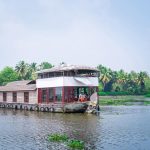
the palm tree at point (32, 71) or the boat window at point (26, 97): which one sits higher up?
the palm tree at point (32, 71)

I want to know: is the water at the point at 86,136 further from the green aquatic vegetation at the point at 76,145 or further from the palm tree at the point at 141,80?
the palm tree at the point at 141,80

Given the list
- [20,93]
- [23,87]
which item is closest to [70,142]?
[23,87]

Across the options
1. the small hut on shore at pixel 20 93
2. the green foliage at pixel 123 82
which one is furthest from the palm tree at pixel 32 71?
the small hut on shore at pixel 20 93

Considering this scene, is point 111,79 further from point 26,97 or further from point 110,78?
point 26,97

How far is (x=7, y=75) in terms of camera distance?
113000 mm

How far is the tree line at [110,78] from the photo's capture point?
360 feet

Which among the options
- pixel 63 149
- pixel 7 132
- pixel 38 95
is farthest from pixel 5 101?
pixel 63 149

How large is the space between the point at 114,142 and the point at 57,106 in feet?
84.5

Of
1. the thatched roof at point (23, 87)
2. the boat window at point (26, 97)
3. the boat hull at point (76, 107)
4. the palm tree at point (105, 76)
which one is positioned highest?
the palm tree at point (105, 76)

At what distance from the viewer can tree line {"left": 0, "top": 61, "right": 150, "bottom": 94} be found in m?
110

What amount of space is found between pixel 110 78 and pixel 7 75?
37.5 m

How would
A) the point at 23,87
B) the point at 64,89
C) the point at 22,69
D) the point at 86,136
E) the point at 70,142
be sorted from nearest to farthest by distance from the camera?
1. the point at 70,142
2. the point at 86,136
3. the point at 64,89
4. the point at 23,87
5. the point at 22,69

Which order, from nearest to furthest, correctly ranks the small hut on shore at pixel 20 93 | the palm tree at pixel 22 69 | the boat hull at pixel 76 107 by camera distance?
the boat hull at pixel 76 107 → the small hut on shore at pixel 20 93 → the palm tree at pixel 22 69

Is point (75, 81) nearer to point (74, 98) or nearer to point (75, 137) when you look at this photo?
point (74, 98)
